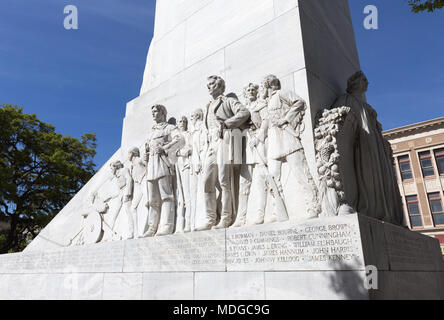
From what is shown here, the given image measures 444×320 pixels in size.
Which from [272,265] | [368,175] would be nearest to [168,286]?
[272,265]

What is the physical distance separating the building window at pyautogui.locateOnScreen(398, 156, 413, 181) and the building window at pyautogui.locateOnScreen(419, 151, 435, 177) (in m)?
1.03

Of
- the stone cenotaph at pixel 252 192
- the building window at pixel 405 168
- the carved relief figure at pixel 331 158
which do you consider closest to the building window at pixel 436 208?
the building window at pixel 405 168

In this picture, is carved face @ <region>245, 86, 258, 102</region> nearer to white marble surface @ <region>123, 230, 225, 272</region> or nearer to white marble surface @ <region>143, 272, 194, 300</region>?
white marble surface @ <region>123, 230, 225, 272</region>

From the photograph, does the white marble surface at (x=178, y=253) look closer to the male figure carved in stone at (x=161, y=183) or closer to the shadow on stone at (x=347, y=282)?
the male figure carved in stone at (x=161, y=183)

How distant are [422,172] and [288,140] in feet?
94.5

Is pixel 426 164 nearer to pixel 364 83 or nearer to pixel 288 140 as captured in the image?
pixel 364 83

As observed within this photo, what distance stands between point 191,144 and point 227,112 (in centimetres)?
134

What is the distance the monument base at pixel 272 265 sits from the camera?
4449 millimetres

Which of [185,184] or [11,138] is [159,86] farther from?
[11,138]

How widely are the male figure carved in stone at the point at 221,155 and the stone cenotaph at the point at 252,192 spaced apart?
31 millimetres

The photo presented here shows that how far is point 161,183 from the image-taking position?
8.07 m

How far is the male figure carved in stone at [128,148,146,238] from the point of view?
893 centimetres

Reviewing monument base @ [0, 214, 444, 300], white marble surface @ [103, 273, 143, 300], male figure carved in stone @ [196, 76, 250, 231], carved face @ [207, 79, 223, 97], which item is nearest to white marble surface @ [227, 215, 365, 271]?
monument base @ [0, 214, 444, 300]
